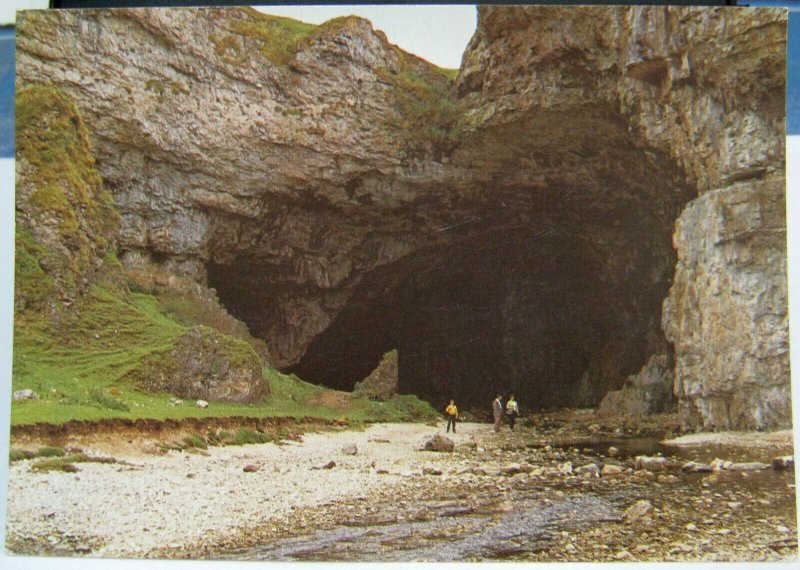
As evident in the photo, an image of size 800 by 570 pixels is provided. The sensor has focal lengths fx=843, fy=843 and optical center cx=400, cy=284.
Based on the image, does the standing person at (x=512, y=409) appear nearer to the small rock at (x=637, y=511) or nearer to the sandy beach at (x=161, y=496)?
the sandy beach at (x=161, y=496)

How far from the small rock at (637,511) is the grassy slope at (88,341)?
305 centimetres

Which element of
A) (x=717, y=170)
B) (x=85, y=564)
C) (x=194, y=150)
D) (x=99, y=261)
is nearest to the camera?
(x=85, y=564)

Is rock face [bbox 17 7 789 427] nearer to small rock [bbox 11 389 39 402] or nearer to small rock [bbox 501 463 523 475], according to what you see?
small rock [bbox 501 463 523 475]

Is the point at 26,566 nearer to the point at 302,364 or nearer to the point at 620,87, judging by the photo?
the point at 302,364

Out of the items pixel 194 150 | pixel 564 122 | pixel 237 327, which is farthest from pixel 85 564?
pixel 564 122

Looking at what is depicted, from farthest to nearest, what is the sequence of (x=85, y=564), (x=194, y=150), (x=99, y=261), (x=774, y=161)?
(x=194, y=150) < (x=99, y=261) < (x=774, y=161) < (x=85, y=564)

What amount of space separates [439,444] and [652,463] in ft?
8.95

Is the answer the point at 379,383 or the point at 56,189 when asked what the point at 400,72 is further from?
the point at 56,189

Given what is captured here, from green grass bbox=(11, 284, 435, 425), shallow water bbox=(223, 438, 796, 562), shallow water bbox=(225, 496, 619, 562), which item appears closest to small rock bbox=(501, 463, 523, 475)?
shallow water bbox=(223, 438, 796, 562)

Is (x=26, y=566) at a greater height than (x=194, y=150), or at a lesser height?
lesser

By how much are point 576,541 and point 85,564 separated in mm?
5544

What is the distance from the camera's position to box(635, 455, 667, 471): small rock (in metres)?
10.7

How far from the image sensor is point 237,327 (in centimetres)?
1222

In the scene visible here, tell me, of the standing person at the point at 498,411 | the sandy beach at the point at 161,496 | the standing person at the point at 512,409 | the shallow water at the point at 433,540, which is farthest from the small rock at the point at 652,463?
the sandy beach at the point at 161,496
